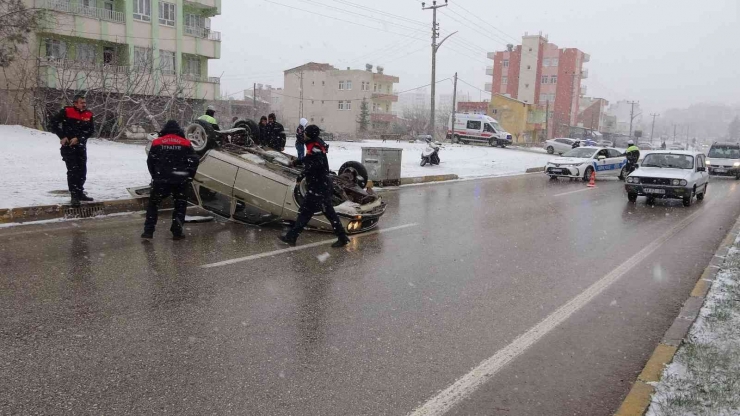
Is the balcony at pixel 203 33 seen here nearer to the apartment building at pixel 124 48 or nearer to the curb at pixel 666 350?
the apartment building at pixel 124 48

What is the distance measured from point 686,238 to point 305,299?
24.8 ft

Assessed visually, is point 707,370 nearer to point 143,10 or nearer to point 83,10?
point 83,10

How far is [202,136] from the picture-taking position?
29.0 ft

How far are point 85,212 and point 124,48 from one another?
102 feet

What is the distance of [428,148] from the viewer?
2205cm

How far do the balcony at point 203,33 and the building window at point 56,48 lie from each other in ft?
29.7

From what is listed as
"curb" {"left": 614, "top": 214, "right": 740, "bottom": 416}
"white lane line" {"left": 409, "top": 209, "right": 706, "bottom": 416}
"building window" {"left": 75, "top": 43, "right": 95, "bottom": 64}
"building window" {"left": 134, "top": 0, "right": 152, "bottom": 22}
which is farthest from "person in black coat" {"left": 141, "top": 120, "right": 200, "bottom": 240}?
"building window" {"left": 134, "top": 0, "right": 152, "bottom": 22}

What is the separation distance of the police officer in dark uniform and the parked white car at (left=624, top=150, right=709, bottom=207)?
12.5 meters

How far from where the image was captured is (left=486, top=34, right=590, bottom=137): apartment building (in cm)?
8919

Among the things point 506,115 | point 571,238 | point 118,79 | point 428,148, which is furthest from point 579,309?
point 506,115

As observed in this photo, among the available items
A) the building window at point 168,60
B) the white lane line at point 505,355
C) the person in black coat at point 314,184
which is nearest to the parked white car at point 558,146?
the building window at point 168,60

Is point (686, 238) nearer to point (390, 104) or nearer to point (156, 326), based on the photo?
point (156, 326)

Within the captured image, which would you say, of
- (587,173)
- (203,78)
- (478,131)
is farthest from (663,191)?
(203,78)

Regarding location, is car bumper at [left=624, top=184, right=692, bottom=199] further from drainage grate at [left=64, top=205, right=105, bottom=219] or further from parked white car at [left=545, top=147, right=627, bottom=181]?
drainage grate at [left=64, top=205, right=105, bottom=219]
